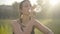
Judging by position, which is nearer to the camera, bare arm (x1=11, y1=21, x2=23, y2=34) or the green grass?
bare arm (x1=11, y1=21, x2=23, y2=34)

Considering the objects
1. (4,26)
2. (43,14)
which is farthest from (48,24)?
(4,26)

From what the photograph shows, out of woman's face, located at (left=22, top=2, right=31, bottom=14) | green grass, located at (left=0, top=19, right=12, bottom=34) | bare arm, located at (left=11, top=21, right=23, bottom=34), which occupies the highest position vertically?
woman's face, located at (left=22, top=2, right=31, bottom=14)

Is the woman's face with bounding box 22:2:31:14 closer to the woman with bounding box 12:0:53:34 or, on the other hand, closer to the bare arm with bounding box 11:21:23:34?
the woman with bounding box 12:0:53:34

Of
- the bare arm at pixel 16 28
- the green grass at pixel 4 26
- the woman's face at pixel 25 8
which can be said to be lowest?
the bare arm at pixel 16 28

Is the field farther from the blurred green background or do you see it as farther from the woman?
the woman

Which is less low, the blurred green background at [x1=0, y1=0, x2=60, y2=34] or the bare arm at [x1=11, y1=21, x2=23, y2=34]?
the blurred green background at [x1=0, y1=0, x2=60, y2=34]

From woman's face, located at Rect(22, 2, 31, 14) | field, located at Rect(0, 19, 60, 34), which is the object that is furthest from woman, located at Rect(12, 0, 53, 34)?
field, located at Rect(0, 19, 60, 34)

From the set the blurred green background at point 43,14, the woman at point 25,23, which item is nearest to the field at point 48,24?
the blurred green background at point 43,14

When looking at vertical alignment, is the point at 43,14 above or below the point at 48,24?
above

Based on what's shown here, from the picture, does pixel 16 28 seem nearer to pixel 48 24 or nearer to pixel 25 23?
pixel 25 23

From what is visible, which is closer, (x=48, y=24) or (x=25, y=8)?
(x=25, y=8)

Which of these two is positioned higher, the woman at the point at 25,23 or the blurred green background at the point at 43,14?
the blurred green background at the point at 43,14

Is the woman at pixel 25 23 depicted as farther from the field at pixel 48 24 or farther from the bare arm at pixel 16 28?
the field at pixel 48 24

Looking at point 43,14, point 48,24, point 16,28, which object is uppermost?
point 43,14
